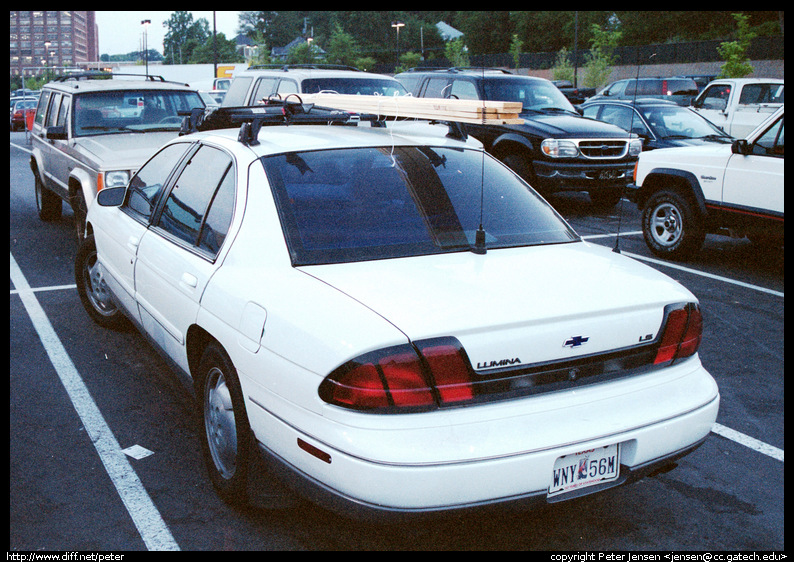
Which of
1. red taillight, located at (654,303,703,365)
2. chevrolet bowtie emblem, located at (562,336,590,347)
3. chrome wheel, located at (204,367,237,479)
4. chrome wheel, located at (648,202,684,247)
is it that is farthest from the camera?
chrome wheel, located at (648,202,684,247)

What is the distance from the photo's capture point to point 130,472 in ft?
12.4

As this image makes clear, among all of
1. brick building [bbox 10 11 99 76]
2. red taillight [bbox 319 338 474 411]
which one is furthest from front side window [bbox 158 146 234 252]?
brick building [bbox 10 11 99 76]

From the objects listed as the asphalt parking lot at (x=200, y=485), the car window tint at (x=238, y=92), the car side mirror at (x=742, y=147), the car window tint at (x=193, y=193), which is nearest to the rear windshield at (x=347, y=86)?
the car window tint at (x=238, y=92)

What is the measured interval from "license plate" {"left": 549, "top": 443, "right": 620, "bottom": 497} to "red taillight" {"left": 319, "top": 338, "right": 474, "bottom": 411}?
1.59 feet

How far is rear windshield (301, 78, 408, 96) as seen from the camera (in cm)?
1109

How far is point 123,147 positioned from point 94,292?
2.66 meters

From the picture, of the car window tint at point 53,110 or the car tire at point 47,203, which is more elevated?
the car window tint at point 53,110

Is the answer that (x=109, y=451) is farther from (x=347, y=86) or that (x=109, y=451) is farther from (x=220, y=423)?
(x=347, y=86)

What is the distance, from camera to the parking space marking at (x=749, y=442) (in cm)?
407

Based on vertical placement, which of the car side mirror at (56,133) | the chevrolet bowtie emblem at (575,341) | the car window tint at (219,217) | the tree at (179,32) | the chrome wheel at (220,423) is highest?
the tree at (179,32)

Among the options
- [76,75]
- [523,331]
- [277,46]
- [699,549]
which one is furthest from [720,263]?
[277,46]

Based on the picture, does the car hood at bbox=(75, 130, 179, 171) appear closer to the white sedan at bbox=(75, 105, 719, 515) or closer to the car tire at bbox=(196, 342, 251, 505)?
the white sedan at bbox=(75, 105, 719, 515)

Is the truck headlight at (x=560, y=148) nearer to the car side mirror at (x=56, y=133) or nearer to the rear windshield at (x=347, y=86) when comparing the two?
the rear windshield at (x=347, y=86)

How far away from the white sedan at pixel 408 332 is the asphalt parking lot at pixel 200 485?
0.29 metres
